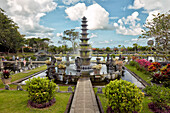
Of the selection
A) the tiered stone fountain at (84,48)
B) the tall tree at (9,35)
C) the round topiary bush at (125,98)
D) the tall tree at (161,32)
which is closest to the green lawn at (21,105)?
the round topiary bush at (125,98)

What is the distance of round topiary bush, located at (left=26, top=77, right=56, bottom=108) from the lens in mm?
5867

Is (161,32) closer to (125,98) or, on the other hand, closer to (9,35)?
(125,98)

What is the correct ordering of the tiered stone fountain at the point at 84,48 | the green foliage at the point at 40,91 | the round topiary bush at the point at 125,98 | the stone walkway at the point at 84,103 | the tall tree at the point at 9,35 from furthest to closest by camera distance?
the tall tree at the point at 9,35 → the tiered stone fountain at the point at 84,48 → the green foliage at the point at 40,91 → the stone walkway at the point at 84,103 → the round topiary bush at the point at 125,98

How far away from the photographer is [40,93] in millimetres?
5734

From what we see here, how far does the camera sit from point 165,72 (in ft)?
26.3

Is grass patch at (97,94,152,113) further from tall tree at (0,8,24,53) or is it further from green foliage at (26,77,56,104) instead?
tall tree at (0,8,24,53)

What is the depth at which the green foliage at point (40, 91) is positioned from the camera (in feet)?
19.2

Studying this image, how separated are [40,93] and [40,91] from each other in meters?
0.14

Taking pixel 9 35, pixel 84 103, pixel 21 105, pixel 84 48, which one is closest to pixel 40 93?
pixel 21 105

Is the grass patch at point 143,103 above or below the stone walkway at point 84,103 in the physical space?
below

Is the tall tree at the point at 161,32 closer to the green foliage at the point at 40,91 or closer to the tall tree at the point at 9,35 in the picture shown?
the green foliage at the point at 40,91

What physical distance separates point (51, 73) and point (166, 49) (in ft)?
38.8

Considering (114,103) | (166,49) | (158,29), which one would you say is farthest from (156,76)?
(114,103)

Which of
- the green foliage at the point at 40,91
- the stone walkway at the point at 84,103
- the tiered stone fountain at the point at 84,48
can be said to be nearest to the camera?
the stone walkway at the point at 84,103
